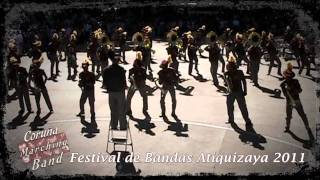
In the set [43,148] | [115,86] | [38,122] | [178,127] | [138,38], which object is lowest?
[38,122]

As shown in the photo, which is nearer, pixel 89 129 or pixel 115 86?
pixel 115 86

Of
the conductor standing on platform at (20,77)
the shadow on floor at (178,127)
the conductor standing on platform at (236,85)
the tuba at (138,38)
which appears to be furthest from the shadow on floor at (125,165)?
the tuba at (138,38)

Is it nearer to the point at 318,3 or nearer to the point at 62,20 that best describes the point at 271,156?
the point at 318,3

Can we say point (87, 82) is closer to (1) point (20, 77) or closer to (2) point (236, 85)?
(1) point (20, 77)

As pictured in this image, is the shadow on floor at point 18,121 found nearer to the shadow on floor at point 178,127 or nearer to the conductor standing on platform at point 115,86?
the conductor standing on platform at point 115,86

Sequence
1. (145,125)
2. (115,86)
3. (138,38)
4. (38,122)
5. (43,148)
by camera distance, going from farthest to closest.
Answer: (138,38) → (38,122) → (145,125) → (115,86) → (43,148)

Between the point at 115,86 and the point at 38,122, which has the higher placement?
the point at 115,86

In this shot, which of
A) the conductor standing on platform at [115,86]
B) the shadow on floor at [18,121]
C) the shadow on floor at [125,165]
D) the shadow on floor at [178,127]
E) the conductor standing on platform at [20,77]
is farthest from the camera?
the conductor standing on platform at [20,77]

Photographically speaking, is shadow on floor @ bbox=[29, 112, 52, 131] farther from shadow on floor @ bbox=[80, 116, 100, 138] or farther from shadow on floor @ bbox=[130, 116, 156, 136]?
shadow on floor @ bbox=[130, 116, 156, 136]

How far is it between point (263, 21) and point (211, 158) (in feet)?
60.4

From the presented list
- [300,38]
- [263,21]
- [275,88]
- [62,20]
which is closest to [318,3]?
[275,88]

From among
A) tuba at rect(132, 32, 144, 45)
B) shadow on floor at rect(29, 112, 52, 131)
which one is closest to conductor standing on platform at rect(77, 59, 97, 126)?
shadow on floor at rect(29, 112, 52, 131)

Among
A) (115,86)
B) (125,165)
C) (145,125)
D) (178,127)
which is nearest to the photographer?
(125,165)

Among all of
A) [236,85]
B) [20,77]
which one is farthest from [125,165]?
[20,77]
